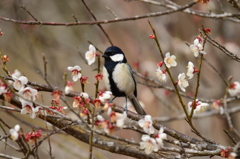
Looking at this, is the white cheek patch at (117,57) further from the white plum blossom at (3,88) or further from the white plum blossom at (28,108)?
the white plum blossom at (3,88)

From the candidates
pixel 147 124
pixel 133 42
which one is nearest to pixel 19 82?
pixel 147 124

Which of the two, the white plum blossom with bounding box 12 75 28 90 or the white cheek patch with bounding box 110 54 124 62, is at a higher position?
the white cheek patch with bounding box 110 54 124 62

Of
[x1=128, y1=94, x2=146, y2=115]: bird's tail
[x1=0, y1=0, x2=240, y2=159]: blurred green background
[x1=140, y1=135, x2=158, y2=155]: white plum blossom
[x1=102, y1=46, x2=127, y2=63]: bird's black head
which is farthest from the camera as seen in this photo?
[x1=0, y1=0, x2=240, y2=159]: blurred green background

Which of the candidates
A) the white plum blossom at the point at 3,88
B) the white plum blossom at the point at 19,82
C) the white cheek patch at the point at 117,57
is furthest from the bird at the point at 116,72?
the white plum blossom at the point at 3,88

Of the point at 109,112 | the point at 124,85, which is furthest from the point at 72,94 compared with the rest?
the point at 124,85

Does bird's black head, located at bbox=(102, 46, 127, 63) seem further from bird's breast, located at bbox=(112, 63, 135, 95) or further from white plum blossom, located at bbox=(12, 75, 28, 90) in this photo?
white plum blossom, located at bbox=(12, 75, 28, 90)

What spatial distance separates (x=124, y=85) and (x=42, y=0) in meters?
3.04

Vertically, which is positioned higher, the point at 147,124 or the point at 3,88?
the point at 3,88

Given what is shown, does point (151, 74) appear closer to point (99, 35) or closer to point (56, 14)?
point (99, 35)

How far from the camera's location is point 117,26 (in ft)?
19.3

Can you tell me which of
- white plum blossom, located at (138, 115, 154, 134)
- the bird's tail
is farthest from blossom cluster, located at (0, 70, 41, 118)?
the bird's tail

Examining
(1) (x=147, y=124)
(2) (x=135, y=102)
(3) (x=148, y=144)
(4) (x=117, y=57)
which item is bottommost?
(3) (x=148, y=144)

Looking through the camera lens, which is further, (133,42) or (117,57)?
(133,42)

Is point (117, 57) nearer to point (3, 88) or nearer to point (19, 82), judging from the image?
point (19, 82)
